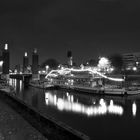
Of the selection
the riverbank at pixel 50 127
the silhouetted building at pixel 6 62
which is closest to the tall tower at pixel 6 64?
the silhouetted building at pixel 6 62

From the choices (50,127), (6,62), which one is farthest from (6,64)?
(50,127)

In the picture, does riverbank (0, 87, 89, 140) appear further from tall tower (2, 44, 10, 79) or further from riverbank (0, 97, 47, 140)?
tall tower (2, 44, 10, 79)

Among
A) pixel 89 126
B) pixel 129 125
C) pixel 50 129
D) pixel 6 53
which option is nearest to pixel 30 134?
pixel 50 129

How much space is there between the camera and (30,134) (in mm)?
14938

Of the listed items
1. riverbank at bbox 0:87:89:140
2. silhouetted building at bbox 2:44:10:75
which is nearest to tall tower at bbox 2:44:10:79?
silhouetted building at bbox 2:44:10:75

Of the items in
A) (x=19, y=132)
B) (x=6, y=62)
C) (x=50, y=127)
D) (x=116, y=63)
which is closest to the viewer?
(x=19, y=132)

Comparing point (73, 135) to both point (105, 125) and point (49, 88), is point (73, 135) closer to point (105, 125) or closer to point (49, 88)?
point (105, 125)

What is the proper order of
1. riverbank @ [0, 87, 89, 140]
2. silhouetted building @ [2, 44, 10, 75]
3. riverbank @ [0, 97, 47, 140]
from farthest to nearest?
1. silhouetted building @ [2, 44, 10, 75]
2. riverbank @ [0, 97, 47, 140]
3. riverbank @ [0, 87, 89, 140]

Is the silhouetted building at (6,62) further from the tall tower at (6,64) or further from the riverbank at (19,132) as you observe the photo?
the riverbank at (19,132)

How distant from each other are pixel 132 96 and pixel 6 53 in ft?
150

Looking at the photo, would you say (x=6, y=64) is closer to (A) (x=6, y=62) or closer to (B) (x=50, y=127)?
(A) (x=6, y=62)

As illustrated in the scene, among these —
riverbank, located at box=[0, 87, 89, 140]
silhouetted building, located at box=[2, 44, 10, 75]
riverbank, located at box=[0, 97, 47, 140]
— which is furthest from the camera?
silhouetted building, located at box=[2, 44, 10, 75]

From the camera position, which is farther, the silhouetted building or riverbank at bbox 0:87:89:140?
the silhouetted building

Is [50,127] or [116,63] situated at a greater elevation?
[116,63]
